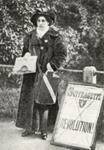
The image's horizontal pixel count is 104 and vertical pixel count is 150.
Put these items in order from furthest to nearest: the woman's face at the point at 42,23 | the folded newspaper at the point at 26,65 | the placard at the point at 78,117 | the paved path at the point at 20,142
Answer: the woman's face at the point at 42,23 < the folded newspaper at the point at 26,65 < the paved path at the point at 20,142 < the placard at the point at 78,117

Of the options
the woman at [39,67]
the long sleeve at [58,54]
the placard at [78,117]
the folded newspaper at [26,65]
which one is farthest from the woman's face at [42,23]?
the placard at [78,117]

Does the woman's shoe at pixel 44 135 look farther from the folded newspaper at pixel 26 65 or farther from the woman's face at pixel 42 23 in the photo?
the woman's face at pixel 42 23

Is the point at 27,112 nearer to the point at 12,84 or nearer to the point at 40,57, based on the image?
the point at 40,57

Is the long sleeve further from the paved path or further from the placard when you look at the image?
the paved path

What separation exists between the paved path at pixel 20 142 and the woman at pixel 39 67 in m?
0.08

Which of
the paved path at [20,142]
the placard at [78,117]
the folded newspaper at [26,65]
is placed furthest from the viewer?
the folded newspaper at [26,65]

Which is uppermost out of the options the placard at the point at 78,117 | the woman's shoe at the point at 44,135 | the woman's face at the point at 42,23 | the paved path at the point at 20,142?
the woman's face at the point at 42,23

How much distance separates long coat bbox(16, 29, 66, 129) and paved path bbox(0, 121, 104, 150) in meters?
0.12

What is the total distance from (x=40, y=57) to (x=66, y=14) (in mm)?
1014

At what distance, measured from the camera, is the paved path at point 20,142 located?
11.6 ft

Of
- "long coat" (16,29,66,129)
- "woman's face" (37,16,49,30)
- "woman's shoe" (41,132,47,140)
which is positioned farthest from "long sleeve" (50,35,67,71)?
"woman's shoe" (41,132,47,140)

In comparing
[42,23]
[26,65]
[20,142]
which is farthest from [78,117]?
[42,23]

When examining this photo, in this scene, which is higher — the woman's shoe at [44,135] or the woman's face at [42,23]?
the woman's face at [42,23]


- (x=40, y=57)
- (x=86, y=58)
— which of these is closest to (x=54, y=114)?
(x=40, y=57)
